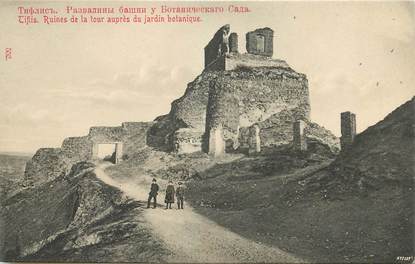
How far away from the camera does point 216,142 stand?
20.2 m

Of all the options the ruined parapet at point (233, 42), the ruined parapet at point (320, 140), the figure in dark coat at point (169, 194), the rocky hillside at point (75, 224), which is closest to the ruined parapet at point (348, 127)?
the ruined parapet at point (320, 140)

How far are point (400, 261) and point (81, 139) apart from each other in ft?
72.4

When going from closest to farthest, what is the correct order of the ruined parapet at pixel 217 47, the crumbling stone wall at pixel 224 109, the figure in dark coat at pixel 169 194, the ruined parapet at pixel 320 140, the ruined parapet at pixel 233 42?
the figure in dark coat at pixel 169 194 → the ruined parapet at pixel 320 140 → the crumbling stone wall at pixel 224 109 → the ruined parapet at pixel 217 47 → the ruined parapet at pixel 233 42

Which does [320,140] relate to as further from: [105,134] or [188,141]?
[105,134]

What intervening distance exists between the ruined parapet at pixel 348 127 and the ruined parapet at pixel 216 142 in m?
6.23

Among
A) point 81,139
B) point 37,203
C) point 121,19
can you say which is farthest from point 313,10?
point 81,139

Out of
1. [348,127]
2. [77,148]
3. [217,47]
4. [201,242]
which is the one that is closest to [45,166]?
[77,148]

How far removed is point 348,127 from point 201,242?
8745mm

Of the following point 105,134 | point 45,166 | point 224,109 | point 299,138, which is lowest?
point 45,166

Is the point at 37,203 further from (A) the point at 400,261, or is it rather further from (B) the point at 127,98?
(A) the point at 400,261

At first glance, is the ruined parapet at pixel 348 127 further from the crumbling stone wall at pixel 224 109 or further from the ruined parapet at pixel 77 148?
the ruined parapet at pixel 77 148

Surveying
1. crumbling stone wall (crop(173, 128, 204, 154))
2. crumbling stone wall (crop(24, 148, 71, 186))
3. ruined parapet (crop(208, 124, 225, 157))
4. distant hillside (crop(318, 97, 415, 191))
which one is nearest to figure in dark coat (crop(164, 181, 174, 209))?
distant hillside (crop(318, 97, 415, 191))

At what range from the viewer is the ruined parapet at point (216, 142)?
20094mm

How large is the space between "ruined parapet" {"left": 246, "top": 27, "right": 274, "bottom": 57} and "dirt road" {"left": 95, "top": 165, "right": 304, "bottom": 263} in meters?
16.6
